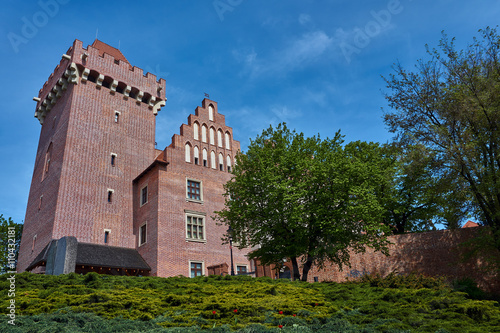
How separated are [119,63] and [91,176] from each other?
12088mm

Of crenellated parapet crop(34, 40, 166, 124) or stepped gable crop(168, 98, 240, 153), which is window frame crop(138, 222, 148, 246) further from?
crenellated parapet crop(34, 40, 166, 124)

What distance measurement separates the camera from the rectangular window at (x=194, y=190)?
30212mm

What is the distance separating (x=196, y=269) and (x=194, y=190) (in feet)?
21.2

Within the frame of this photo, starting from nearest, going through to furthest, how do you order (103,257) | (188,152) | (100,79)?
(103,257) → (188,152) → (100,79)

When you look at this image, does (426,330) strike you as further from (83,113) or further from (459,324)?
Answer: (83,113)

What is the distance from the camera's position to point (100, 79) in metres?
33.2

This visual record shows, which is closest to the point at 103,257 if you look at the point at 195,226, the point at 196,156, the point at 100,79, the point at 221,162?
the point at 195,226

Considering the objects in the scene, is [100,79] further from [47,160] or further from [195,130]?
[195,130]

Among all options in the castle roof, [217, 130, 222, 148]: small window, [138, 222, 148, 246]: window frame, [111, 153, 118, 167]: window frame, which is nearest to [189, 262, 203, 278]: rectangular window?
the castle roof

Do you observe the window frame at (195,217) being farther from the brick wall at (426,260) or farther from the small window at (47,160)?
the small window at (47,160)

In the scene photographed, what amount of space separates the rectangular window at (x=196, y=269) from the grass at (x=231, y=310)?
14826mm

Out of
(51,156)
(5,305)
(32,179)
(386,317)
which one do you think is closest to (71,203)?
(51,156)

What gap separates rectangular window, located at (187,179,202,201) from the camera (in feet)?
99.1

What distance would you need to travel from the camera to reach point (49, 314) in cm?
875
